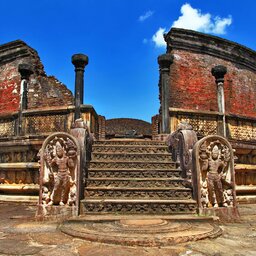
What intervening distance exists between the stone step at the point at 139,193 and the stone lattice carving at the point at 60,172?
54 centimetres

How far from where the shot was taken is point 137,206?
447 cm

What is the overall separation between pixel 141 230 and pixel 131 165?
8.17 feet

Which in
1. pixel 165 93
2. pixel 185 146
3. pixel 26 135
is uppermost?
pixel 165 93

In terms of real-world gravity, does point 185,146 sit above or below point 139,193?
above

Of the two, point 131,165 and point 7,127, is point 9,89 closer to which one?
point 7,127

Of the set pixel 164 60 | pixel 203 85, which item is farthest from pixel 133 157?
pixel 203 85

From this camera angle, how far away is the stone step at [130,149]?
20.7ft

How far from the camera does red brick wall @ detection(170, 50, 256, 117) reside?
46.6 ft

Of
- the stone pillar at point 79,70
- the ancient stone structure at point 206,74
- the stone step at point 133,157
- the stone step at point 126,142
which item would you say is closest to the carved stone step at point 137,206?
the stone step at point 133,157

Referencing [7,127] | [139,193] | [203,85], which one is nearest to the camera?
[139,193]

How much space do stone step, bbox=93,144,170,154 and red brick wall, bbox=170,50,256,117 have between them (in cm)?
779

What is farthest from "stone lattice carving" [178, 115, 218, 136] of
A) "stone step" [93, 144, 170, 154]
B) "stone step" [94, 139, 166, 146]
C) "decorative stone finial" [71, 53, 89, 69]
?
"decorative stone finial" [71, 53, 89, 69]

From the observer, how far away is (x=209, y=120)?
7.64 metres

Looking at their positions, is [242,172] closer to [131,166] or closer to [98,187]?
[131,166]
